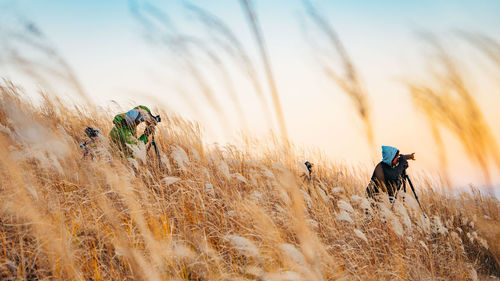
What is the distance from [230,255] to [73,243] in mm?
1085

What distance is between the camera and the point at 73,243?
2.20 metres

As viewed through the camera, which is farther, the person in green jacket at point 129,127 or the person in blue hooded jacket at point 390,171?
the person in blue hooded jacket at point 390,171

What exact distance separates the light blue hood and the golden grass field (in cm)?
97

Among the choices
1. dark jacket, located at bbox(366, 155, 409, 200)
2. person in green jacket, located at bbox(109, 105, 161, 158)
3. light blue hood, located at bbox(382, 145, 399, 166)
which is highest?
person in green jacket, located at bbox(109, 105, 161, 158)

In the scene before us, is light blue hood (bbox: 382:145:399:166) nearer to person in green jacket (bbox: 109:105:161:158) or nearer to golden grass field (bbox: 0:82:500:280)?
golden grass field (bbox: 0:82:500:280)

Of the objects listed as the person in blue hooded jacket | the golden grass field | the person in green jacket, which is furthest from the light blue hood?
the person in green jacket

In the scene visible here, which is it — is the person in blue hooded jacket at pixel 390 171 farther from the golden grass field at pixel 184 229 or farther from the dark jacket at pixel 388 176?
the golden grass field at pixel 184 229

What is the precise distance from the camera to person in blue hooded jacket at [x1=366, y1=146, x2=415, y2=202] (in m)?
4.70

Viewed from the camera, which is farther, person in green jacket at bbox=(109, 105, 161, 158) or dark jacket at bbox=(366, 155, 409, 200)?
dark jacket at bbox=(366, 155, 409, 200)

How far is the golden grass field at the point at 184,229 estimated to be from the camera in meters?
1.96

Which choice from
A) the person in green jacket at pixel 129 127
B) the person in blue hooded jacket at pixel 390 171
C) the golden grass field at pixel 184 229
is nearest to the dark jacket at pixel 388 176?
the person in blue hooded jacket at pixel 390 171

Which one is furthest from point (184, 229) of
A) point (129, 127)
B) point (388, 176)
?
point (388, 176)

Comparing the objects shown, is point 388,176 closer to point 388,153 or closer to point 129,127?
point 388,153

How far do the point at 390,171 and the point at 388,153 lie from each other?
11.0 inches
